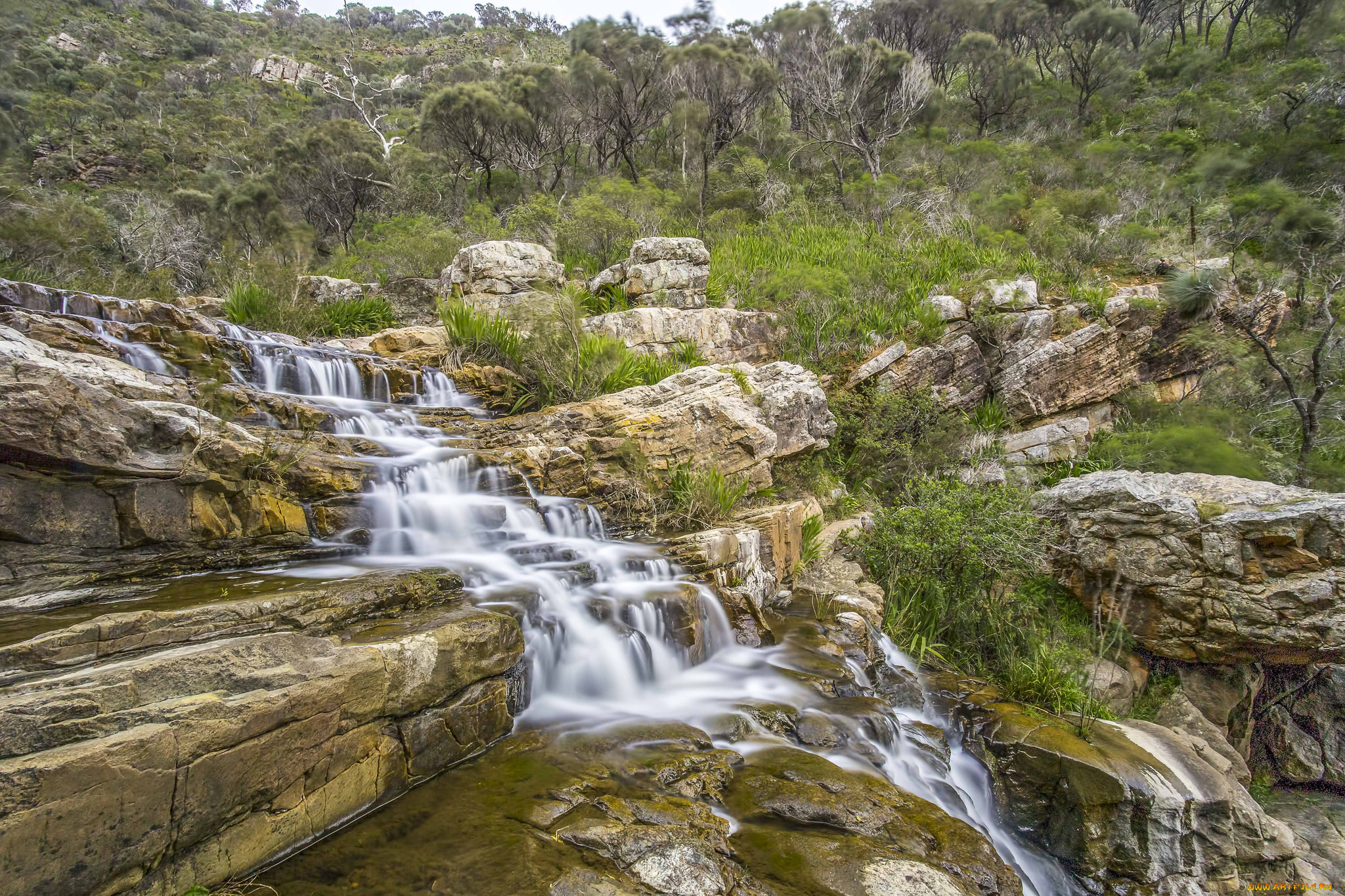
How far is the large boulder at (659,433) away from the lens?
22.0 ft

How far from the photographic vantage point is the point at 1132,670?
6.33 metres

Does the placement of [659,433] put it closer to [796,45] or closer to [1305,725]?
[1305,725]

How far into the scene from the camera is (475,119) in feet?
70.7

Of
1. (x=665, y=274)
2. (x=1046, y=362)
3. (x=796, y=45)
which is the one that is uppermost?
(x=796, y=45)

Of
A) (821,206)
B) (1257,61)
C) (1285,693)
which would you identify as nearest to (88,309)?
(1285,693)

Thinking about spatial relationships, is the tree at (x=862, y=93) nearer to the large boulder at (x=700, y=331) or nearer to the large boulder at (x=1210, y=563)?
the large boulder at (x=700, y=331)

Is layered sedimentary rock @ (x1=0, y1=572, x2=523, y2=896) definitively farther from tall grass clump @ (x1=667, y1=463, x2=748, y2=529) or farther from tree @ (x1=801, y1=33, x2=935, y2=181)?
tree @ (x1=801, y1=33, x2=935, y2=181)

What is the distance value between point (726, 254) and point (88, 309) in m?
12.7

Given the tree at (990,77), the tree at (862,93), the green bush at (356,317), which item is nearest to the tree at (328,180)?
the green bush at (356,317)

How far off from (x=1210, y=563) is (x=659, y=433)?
6.25 meters

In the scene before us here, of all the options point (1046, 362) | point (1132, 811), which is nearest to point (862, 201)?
point (1046, 362)

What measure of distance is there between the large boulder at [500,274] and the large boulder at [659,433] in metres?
4.32

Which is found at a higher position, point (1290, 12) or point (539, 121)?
point (1290, 12)

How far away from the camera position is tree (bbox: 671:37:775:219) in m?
21.6
